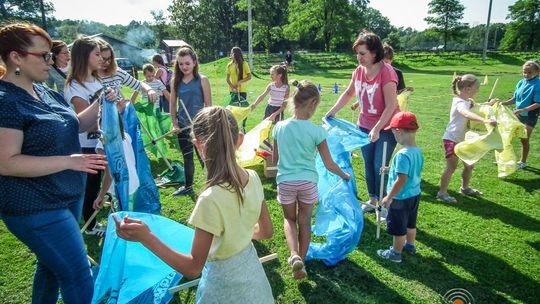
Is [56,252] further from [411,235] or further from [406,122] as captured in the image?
[411,235]

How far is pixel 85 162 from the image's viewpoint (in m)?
1.94

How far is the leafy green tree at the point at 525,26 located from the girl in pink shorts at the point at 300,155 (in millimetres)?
75557

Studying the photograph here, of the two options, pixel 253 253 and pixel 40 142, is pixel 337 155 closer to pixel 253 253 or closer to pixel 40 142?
pixel 253 253

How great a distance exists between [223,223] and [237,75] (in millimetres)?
6677

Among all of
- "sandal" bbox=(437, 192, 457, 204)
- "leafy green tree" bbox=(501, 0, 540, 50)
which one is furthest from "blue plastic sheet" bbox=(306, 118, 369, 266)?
"leafy green tree" bbox=(501, 0, 540, 50)

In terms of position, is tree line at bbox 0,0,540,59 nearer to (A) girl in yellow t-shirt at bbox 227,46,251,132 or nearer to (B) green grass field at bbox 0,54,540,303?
(A) girl in yellow t-shirt at bbox 227,46,251,132

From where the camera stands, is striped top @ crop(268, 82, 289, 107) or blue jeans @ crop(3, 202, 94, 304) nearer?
blue jeans @ crop(3, 202, 94, 304)

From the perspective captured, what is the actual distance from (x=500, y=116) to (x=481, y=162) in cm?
136

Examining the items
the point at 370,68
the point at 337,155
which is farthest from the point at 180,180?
the point at 370,68

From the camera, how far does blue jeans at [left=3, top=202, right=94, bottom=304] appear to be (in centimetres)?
189

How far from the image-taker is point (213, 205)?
5.21 ft

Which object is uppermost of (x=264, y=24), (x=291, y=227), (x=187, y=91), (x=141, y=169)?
(x=264, y=24)

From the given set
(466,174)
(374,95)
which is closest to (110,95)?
(374,95)

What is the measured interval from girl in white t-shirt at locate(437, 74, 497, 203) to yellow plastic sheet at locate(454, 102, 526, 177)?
0.51 ft
